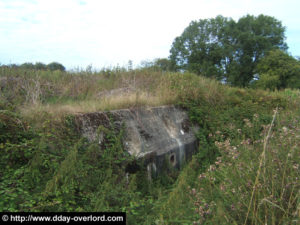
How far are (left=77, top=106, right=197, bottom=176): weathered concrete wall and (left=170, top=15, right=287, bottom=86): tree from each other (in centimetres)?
2920

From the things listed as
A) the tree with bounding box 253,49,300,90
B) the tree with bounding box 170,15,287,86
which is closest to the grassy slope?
the tree with bounding box 253,49,300,90

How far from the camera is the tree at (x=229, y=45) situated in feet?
112

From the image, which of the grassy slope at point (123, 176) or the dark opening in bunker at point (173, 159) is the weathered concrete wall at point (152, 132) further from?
the grassy slope at point (123, 176)

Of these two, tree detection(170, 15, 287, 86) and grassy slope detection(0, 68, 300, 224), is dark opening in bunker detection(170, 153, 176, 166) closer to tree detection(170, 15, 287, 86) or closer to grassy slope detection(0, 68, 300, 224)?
grassy slope detection(0, 68, 300, 224)

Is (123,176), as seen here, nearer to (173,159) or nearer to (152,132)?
(152,132)

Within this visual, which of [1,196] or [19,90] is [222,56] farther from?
[1,196]

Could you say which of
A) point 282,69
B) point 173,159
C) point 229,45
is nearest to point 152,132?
point 173,159

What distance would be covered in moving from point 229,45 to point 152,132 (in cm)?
3460

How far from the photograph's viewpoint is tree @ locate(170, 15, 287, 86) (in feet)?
112

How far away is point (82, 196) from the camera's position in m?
2.79

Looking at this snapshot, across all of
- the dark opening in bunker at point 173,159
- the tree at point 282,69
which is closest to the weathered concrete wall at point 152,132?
the dark opening in bunker at point 173,159

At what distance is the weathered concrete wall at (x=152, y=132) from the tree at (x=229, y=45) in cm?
2920

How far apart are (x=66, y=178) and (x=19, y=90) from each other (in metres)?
3.55

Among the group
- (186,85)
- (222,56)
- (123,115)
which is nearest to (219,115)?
(186,85)
